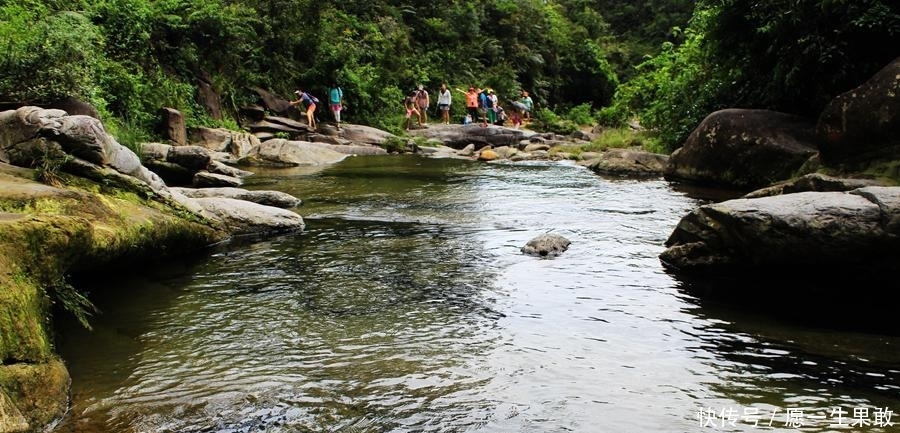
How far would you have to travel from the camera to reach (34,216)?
5.34 m

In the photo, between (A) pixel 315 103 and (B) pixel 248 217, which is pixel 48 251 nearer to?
(B) pixel 248 217

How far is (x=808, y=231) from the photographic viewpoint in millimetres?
6625

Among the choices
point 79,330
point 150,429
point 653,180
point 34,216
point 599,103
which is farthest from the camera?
point 599,103

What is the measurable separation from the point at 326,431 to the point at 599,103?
45.3m

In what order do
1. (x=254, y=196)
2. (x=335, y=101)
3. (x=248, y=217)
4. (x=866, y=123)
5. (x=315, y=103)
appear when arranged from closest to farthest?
(x=248, y=217), (x=866, y=123), (x=254, y=196), (x=315, y=103), (x=335, y=101)

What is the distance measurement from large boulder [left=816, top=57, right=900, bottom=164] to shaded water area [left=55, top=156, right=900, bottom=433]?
3.92 metres

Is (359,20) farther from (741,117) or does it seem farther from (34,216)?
(34,216)

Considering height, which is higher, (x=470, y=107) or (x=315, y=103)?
(x=315, y=103)

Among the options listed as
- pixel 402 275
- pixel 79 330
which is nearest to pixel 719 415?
pixel 402 275

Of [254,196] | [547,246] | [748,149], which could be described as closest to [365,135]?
[254,196]

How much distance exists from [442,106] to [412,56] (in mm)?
5417

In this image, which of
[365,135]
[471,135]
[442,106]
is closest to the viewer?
[365,135]

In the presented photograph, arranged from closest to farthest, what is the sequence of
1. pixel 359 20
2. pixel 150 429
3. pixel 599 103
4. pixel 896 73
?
pixel 150 429, pixel 896 73, pixel 359 20, pixel 599 103

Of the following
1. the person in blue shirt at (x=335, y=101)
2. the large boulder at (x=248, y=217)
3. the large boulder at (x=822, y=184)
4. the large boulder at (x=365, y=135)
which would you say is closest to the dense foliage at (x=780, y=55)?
the large boulder at (x=822, y=184)
